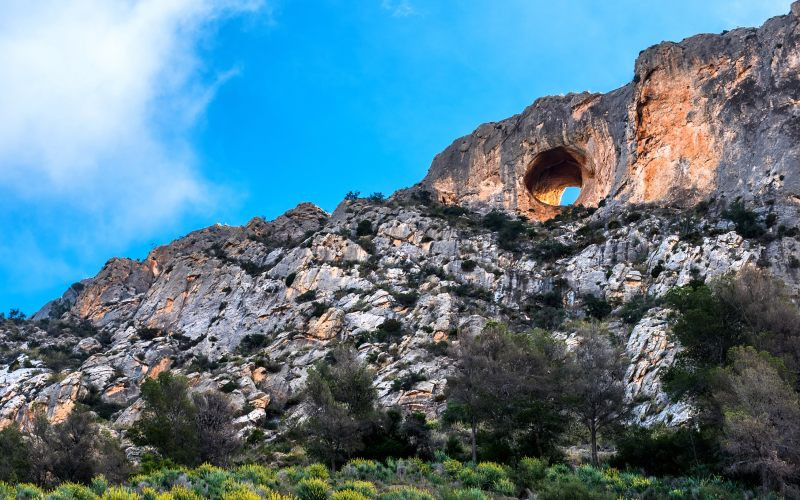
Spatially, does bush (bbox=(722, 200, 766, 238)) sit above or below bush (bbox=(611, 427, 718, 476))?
above

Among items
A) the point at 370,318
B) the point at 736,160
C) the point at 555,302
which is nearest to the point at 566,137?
the point at 736,160

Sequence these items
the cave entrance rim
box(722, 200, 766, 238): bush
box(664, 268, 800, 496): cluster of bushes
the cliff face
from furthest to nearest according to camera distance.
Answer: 1. the cave entrance rim
2. the cliff face
3. box(722, 200, 766, 238): bush
4. box(664, 268, 800, 496): cluster of bushes

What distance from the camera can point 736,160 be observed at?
4988 cm

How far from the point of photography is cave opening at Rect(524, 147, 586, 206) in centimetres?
6738

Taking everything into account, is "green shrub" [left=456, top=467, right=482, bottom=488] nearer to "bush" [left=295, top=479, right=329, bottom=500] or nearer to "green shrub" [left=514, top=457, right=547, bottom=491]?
"green shrub" [left=514, top=457, right=547, bottom=491]

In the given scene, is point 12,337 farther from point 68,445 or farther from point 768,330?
point 768,330

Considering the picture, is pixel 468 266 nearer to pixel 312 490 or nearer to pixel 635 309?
pixel 635 309

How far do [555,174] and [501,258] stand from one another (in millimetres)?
21161

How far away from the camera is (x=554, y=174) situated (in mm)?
73000

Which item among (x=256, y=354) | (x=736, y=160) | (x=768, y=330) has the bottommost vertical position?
(x=768, y=330)

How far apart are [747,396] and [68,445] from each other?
28722 millimetres

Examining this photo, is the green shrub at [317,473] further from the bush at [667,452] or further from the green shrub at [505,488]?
the bush at [667,452]

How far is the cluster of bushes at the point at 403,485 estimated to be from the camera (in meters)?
15.5

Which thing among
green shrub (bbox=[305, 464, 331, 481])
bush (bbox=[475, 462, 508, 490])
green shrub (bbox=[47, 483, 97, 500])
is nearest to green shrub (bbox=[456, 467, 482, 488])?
bush (bbox=[475, 462, 508, 490])
